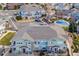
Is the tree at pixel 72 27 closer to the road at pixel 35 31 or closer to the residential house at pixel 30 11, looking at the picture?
the road at pixel 35 31

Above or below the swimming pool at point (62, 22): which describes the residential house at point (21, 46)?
below

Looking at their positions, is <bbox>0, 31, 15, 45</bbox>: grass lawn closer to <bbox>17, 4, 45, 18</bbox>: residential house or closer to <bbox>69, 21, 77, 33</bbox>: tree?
<bbox>17, 4, 45, 18</bbox>: residential house

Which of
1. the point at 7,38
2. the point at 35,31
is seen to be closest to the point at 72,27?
the point at 35,31

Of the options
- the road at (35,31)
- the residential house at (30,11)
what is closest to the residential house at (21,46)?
the road at (35,31)

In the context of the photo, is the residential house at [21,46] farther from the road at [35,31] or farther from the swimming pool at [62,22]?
the swimming pool at [62,22]

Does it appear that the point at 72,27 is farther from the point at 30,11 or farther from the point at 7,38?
the point at 7,38

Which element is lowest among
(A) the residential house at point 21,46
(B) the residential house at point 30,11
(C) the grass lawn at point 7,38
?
(A) the residential house at point 21,46

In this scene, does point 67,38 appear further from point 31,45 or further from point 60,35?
point 31,45

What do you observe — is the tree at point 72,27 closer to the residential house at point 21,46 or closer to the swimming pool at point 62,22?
the swimming pool at point 62,22

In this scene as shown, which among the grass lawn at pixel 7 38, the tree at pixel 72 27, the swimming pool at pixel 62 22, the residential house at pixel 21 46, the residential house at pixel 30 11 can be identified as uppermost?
the residential house at pixel 30 11

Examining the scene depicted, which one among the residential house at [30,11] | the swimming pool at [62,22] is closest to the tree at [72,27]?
the swimming pool at [62,22]

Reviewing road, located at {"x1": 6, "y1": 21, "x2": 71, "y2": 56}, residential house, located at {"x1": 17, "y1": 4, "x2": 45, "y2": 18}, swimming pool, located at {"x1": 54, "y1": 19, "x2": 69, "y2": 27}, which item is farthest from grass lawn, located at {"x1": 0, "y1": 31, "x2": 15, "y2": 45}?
swimming pool, located at {"x1": 54, "y1": 19, "x2": 69, "y2": 27}
